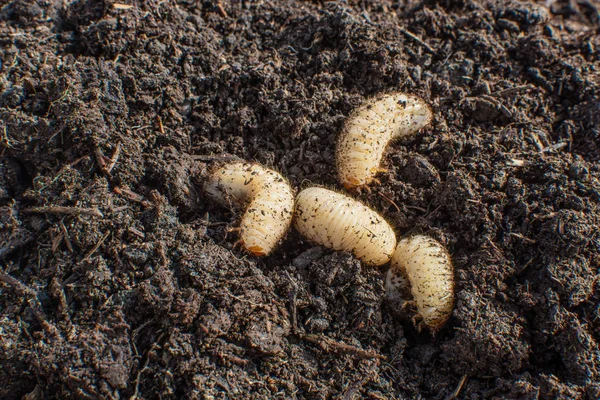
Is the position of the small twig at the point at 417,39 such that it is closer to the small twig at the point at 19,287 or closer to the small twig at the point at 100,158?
the small twig at the point at 100,158

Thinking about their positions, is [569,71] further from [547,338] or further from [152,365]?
[152,365]

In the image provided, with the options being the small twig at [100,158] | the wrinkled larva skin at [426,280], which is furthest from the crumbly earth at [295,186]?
the wrinkled larva skin at [426,280]

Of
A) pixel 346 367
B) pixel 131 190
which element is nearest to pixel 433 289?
pixel 346 367

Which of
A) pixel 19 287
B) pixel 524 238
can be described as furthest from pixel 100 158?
pixel 524 238

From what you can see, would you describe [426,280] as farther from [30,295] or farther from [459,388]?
[30,295]

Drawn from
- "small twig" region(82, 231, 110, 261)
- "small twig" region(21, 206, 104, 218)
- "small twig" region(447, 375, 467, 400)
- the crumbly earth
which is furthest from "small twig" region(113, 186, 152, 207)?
"small twig" region(447, 375, 467, 400)
